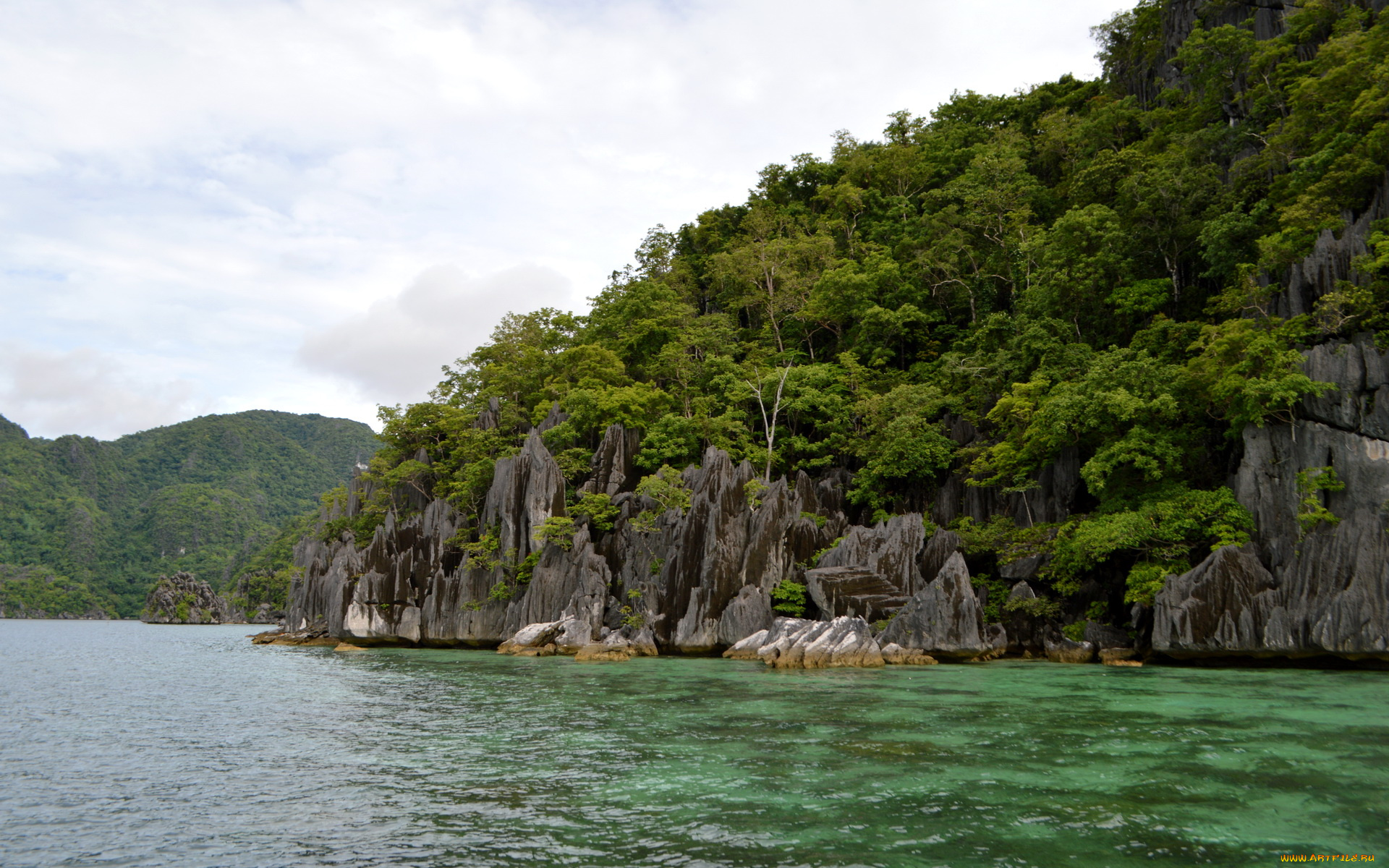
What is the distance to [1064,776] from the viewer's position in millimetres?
11086

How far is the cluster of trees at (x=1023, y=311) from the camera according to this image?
27984 millimetres

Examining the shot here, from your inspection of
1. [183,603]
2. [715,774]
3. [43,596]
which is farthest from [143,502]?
[715,774]

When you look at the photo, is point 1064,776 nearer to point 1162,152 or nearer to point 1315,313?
point 1315,313

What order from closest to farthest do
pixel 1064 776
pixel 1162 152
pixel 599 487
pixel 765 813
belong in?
pixel 765 813
pixel 1064 776
pixel 1162 152
pixel 599 487

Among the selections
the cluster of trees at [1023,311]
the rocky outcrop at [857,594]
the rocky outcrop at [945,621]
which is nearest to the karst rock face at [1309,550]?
the cluster of trees at [1023,311]

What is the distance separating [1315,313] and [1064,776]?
23582 millimetres

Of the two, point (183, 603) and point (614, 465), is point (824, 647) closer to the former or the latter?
point (614, 465)

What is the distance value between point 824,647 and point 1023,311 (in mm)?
20754

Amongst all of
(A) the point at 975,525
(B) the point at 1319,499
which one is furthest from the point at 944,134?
(B) the point at 1319,499

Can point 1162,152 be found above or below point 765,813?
above

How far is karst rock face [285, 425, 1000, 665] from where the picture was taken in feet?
105

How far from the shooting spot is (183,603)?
102 meters

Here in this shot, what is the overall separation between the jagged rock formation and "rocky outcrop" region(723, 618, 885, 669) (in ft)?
334

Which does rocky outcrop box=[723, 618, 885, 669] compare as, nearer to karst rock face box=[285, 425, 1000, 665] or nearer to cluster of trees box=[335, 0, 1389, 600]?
karst rock face box=[285, 425, 1000, 665]
